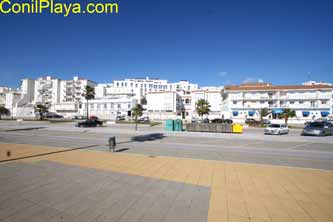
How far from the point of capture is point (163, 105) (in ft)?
247

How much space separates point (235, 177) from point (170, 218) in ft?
12.1

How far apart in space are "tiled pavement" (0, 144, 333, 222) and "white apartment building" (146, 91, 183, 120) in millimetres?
60289

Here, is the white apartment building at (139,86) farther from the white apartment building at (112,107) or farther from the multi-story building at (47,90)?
the white apartment building at (112,107)

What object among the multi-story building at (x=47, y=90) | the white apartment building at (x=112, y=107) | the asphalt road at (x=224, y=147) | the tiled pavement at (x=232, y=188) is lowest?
the asphalt road at (x=224, y=147)

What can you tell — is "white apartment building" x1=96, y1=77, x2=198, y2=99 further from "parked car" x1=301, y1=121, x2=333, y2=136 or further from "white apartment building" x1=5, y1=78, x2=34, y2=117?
"parked car" x1=301, y1=121, x2=333, y2=136

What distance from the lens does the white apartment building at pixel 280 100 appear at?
175 ft

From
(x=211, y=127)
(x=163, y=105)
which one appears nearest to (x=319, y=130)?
(x=211, y=127)

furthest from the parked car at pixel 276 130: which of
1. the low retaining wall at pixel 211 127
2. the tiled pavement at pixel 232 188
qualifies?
the tiled pavement at pixel 232 188

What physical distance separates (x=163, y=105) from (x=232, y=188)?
7020 centimetres

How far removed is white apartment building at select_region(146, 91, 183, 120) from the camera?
229 ft

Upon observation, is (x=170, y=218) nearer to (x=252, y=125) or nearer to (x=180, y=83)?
(x=252, y=125)

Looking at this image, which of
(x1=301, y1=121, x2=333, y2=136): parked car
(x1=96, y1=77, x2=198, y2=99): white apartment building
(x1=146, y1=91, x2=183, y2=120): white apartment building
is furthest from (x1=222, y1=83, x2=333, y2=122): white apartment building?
(x1=96, y1=77, x2=198, y2=99): white apartment building

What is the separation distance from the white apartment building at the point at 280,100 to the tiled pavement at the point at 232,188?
5324 centimetres

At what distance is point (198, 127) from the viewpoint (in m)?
26.9
